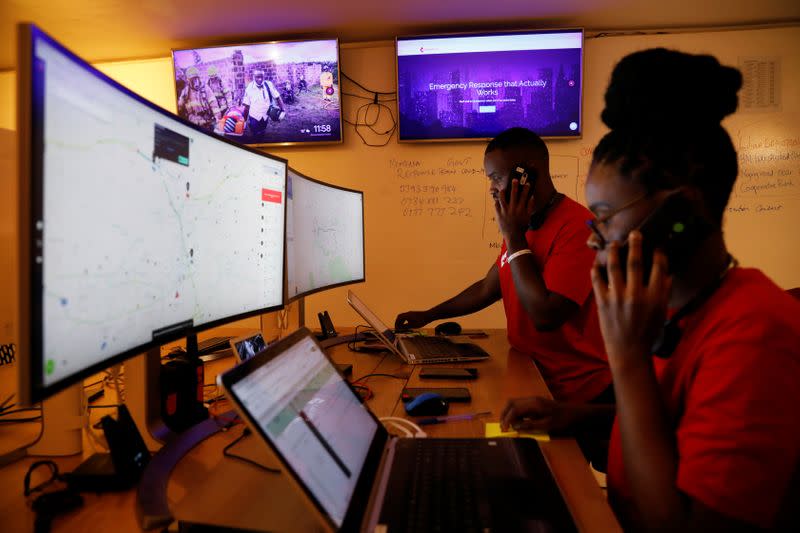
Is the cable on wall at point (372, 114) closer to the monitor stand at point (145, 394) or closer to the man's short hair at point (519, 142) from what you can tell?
the man's short hair at point (519, 142)

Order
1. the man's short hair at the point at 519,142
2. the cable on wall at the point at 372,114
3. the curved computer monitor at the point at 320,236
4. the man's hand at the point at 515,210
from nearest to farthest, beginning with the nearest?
the curved computer monitor at the point at 320,236 → the man's hand at the point at 515,210 → the man's short hair at the point at 519,142 → the cable on wall at the point at 372,114

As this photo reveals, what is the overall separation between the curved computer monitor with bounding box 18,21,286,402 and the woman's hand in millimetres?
680

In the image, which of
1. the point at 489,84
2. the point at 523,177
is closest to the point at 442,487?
the point at 523,177

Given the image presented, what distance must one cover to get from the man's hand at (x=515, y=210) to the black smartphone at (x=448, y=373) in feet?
1.52

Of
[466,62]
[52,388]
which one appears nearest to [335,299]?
[466,62]

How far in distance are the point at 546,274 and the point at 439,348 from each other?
0.40 metres

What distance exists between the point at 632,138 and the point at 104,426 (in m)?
0.89

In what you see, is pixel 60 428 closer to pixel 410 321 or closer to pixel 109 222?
pixel 109 222

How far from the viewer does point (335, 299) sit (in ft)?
9.86

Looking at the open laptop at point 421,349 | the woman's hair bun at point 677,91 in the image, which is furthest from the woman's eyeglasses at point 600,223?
the open laptop at point 421,349

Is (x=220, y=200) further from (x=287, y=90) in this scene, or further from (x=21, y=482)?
(x=287, y=90)

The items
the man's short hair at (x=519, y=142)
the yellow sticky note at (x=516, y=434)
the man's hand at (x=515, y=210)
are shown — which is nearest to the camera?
the yellow sticky note at (x=516, y=434)

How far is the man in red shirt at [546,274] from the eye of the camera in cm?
137

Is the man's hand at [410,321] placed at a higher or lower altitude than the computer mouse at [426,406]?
higher
